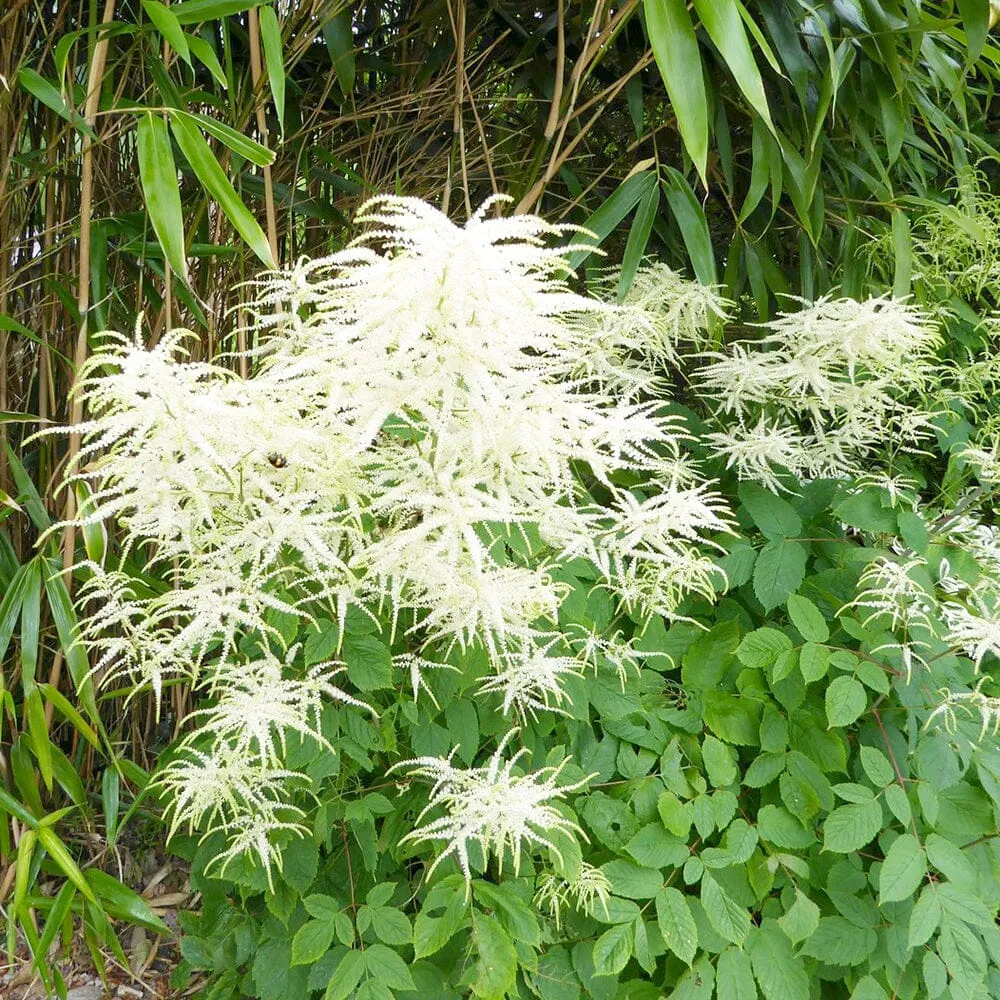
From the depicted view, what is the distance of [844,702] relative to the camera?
1187mm

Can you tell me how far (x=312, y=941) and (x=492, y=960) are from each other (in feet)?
0.71

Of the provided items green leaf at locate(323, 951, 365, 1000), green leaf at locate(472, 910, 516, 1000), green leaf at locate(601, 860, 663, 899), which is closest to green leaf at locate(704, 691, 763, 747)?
green leaf at locate(601, 860, 663, 899)

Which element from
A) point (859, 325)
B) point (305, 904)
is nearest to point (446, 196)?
point (859, 325)

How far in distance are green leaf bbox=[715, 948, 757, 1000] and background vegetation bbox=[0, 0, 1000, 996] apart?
2.72 feet

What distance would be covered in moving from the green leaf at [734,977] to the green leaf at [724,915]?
0.12 ft

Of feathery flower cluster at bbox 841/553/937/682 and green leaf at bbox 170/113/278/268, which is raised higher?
green leaf at bbox 170/113/278/268

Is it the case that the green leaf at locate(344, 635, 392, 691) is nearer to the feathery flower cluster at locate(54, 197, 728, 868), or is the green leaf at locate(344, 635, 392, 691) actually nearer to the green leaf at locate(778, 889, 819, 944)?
the feathery flower cluster at locate(54, 197, 728, 868)

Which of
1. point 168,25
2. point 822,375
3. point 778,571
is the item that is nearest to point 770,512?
point 778,571

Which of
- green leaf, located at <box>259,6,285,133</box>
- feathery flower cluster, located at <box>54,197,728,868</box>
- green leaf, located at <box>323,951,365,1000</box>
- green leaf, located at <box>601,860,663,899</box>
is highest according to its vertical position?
green leaf, located at <box>259,6,285,133</box>

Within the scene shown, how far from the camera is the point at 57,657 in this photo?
147 centimetres

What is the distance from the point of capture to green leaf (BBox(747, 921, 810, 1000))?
3.86 ft

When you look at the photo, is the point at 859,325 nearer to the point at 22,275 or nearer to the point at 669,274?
the point at 669,274

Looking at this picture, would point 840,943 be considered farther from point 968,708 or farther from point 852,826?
point 968,708

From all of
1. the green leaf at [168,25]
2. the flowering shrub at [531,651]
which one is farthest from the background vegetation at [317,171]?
the flowering shrub at [531,651]
